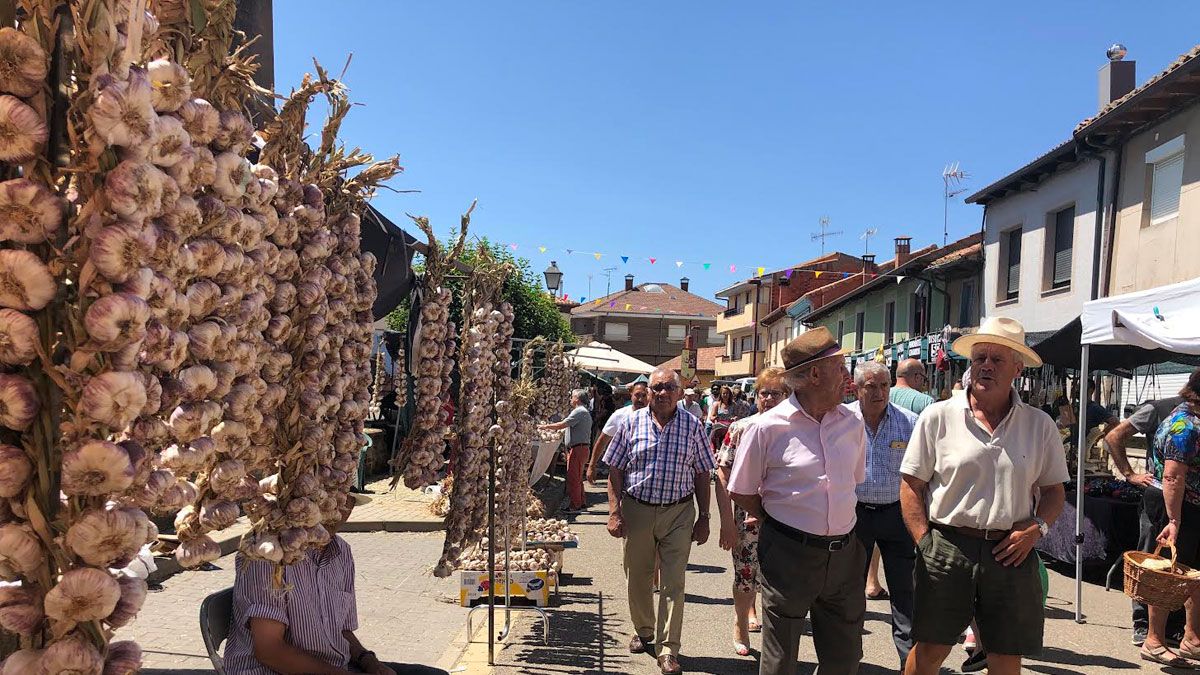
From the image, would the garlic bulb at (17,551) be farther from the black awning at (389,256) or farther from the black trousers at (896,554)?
the black trousers at (896,554)

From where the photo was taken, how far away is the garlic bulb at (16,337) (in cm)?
127

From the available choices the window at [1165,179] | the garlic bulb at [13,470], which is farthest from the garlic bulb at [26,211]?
the window at [1165,179]

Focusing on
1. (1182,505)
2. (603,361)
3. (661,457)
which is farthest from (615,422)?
(603,361)

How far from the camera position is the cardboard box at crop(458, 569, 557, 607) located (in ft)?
19.7

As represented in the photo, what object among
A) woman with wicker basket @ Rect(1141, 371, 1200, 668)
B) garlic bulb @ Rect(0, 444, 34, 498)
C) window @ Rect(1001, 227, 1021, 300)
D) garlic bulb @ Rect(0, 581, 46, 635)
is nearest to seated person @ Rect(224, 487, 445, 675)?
garlic bulb @ Rect(0, 581, 46, 635)

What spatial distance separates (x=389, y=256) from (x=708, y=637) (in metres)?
3.48

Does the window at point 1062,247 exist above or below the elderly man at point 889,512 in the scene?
above

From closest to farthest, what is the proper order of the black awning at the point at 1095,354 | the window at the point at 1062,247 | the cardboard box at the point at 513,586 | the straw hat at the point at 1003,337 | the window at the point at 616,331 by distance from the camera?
1. the straw hat at the point at 1003,337
2. the cardboard box at the point at 513,586
3. the black awning at the point at 1095,354
4. the window at the point at 1062,247
5. the window at the point at 616,331

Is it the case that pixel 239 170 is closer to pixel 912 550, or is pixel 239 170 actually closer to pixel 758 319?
pixel 912 550

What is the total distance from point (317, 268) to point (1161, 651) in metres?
5.81

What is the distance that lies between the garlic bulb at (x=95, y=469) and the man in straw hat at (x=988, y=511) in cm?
333

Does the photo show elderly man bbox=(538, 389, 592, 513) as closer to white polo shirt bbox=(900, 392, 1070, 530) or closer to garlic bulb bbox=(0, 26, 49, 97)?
white polo shirt bbox=(900, 392, 1070, 530)

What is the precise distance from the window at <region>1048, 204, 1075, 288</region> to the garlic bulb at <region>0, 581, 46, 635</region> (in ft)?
55.5

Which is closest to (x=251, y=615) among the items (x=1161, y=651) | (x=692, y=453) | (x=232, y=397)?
(x=232, y=397)
